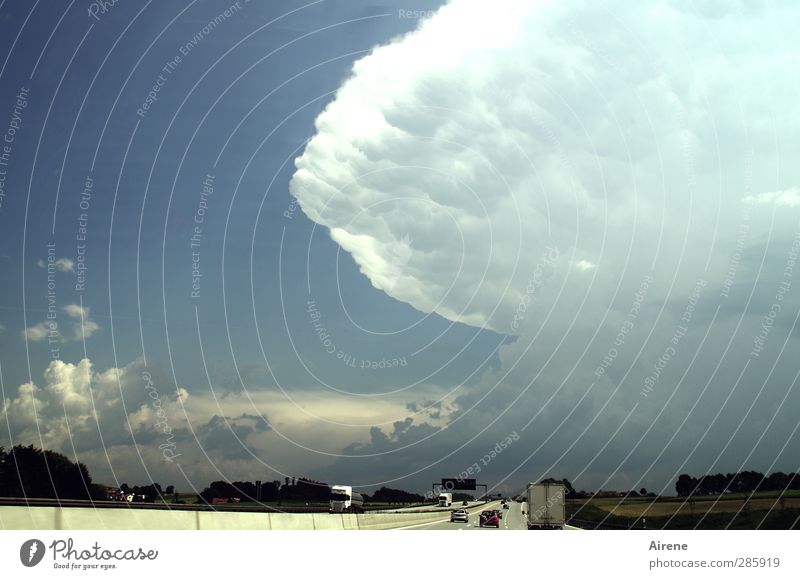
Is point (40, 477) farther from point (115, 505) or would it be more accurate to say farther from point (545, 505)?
point (545, 505)

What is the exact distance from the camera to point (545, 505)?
5112 centimetres

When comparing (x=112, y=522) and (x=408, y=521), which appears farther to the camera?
(x=408, y=521)

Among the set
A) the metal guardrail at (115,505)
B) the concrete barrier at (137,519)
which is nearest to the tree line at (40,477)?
the metal guardrail at (115,505)

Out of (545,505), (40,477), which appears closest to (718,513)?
(545,505)

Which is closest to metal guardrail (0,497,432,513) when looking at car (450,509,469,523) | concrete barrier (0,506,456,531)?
concrete barrier (0,506,456,531)

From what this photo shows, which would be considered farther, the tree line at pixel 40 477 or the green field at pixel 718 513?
the tree line at pixel 40 477

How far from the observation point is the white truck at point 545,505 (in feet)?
164

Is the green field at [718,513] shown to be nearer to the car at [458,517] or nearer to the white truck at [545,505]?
the white truck at [545,505]
